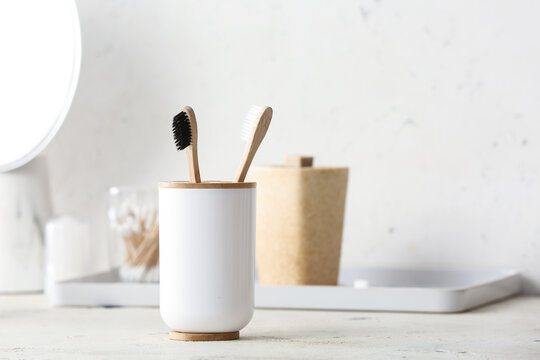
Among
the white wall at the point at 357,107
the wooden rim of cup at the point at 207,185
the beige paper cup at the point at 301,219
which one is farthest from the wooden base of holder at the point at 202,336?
the white wall at the point at 357,107

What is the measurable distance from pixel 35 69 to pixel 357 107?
440 mm

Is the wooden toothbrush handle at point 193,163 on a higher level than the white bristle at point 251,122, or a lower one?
lower

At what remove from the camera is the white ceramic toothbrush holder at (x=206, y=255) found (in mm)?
769

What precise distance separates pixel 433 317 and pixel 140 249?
0.39 meters

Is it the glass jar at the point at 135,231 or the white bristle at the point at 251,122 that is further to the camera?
the glass jar at the point at 135,231

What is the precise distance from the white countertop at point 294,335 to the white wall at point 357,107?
0.19 m

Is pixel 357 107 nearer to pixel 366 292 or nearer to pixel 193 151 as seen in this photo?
pixel 366 292

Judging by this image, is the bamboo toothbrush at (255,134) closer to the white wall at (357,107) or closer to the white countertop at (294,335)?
the white countertop at (294,335)

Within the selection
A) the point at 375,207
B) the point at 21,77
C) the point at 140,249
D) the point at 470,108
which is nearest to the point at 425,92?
the point at 470,108

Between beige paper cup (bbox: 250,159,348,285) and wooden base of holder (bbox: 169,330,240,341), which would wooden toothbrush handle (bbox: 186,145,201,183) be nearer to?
wooden base of holder (bbox: 169,330,240,341)

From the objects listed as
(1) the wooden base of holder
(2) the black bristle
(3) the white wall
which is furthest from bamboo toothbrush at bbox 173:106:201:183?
(3) the white wall

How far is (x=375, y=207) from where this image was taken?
1.21 meters

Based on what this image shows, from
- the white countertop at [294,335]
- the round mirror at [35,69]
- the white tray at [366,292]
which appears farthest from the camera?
the round mirror at [35,69]

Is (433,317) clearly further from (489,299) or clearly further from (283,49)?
(283,49)
